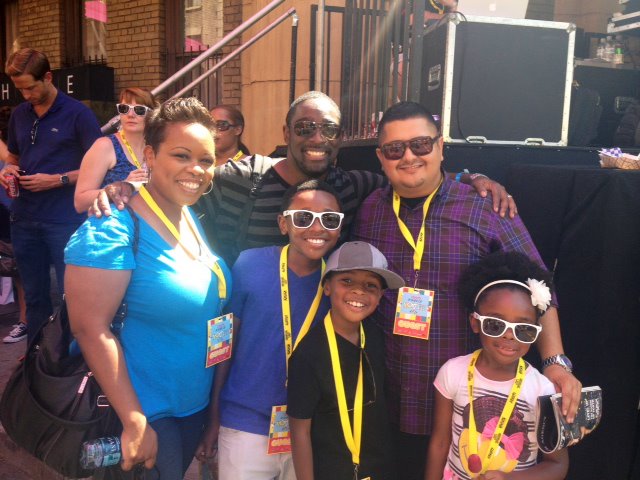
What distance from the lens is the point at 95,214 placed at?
5.94 feet

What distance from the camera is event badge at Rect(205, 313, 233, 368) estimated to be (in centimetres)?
199

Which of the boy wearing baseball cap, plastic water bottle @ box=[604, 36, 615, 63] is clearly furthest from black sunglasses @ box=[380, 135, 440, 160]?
plastic water bottle @ box=[604, 36, 615, 63]

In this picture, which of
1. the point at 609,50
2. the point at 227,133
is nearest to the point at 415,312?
the point at 227,133

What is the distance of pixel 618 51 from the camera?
563cm

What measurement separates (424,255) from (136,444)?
1.30 meters

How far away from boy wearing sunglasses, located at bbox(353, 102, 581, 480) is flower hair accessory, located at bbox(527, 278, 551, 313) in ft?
0.65

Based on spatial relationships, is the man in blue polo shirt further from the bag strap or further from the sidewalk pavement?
the bag strap

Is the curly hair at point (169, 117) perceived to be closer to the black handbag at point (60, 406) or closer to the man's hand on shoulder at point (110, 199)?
the man's hand on shoulder at point (110, 199)

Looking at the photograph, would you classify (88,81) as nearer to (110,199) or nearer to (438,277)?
(110,199)

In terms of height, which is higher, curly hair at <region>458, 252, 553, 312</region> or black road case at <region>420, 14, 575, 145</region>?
black road case at <region>420, 14, 575, 145</region>

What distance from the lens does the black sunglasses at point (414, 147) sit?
2225 mm

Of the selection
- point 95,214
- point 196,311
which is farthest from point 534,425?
point 95,214

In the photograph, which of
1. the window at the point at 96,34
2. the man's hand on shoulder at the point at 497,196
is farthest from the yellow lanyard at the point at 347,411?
the window at the point at 96,34

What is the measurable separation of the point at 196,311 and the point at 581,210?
1796 mm
